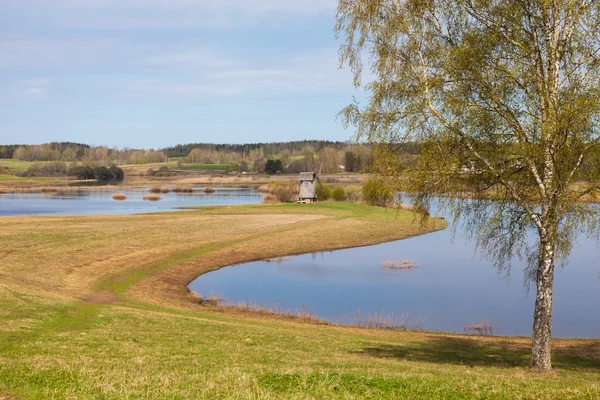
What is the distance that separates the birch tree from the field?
339 centimetres

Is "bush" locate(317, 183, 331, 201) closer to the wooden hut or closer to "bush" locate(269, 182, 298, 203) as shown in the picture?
the wooden hut

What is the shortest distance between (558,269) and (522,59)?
83.5 feet

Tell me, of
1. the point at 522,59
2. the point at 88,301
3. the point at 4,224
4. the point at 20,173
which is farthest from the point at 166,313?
the point at 20,173

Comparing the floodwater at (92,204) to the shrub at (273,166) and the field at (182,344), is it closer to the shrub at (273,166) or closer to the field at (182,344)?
the field at (182,344)

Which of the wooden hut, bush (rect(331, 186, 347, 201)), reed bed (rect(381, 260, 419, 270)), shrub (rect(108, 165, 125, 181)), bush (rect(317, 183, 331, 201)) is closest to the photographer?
reed bed (rect(381, 260, 419, 270))

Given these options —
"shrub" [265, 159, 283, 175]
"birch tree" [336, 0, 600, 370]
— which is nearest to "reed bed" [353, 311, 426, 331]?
"birch tree" [336, 0, 600, 370]

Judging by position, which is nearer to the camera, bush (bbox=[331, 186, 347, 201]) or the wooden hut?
the wooden hut

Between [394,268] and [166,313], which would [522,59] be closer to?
[166,313]

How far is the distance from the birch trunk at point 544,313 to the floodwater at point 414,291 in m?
8.71

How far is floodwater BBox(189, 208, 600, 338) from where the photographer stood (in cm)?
2545

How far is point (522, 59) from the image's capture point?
15.6m

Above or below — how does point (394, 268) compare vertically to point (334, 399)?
below

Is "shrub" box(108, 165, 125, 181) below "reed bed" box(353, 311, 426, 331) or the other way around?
the other way around

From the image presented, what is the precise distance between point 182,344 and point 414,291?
1837 centimetres
